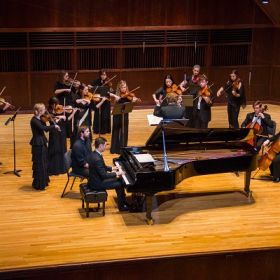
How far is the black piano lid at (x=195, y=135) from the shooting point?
8695mm

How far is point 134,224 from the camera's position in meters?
8.16

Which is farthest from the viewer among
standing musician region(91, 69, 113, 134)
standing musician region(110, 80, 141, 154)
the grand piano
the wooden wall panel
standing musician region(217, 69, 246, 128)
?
the wooden wall panel

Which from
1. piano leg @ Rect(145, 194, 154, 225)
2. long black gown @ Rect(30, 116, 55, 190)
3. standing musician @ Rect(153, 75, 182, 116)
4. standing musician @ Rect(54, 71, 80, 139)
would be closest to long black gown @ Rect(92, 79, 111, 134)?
standing musician @ Rect(54, 71, 80, 139)

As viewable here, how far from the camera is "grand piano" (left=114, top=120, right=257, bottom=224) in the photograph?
7.90 metres

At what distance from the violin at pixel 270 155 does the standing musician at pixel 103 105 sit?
364cm

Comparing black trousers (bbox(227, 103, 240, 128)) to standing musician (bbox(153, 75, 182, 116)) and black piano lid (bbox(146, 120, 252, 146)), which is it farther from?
black piano lid (bbox(146, 120, 252, 146))

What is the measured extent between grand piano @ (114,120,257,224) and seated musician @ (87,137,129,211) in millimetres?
185

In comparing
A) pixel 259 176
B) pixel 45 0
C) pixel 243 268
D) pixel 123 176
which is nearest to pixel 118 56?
pixel 45 0

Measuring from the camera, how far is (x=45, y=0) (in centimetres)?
1406

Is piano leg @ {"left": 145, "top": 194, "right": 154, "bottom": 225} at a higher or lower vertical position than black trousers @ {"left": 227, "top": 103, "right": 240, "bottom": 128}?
lower

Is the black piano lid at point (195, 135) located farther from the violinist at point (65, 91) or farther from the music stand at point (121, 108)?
the violinist at point (65, 91)

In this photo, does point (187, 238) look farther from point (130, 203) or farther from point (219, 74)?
point (219, 74)

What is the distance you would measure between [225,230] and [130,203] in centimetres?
154

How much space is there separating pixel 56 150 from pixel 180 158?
2428 millimetres
